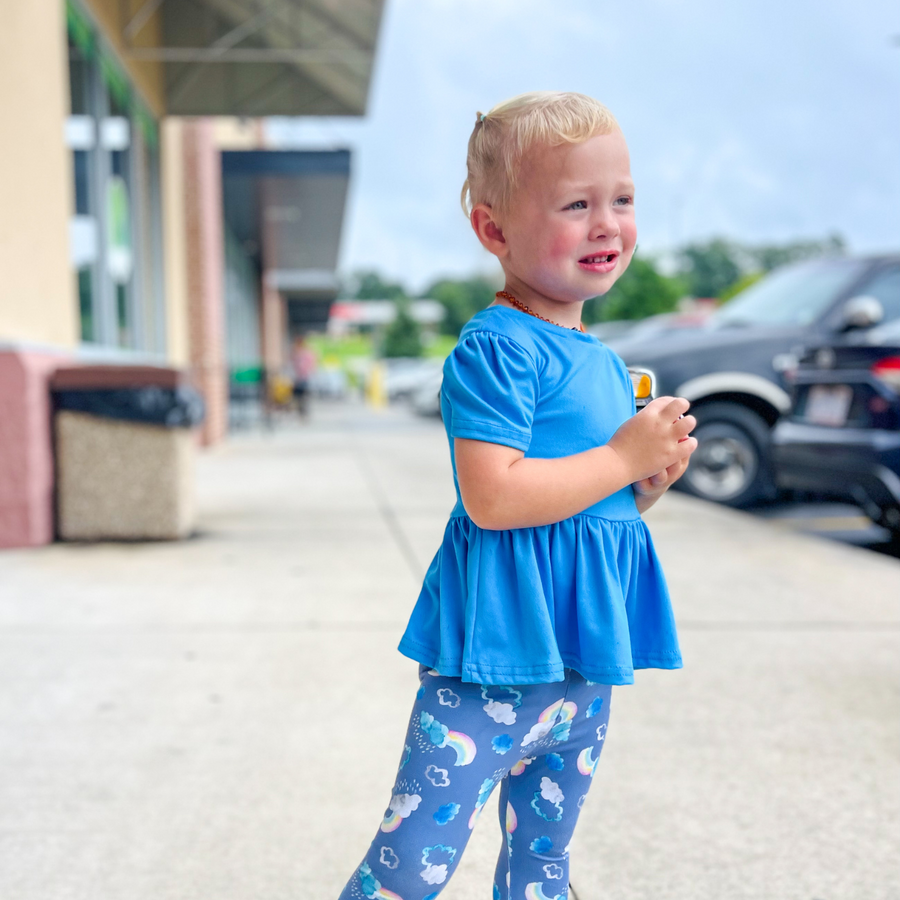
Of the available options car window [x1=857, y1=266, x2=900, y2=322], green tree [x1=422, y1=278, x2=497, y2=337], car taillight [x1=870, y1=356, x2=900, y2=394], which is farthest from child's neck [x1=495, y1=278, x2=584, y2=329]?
green tree [x1=422, y1=278, x2=497, y2=337]

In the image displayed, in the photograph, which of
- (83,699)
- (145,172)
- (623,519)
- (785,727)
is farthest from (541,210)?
(145,172)

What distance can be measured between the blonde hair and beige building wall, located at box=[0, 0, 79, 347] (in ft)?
15.3

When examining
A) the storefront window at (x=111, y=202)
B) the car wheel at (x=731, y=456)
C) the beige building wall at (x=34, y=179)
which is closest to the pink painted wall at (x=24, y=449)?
the beige building wall at (x=34, y=179)

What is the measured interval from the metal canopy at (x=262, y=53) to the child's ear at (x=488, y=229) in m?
7.60

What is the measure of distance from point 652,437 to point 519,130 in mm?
467

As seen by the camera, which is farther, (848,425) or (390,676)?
(848,425)

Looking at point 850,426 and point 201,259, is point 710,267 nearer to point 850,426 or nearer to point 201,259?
point 201,259

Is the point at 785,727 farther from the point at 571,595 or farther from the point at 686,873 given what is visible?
the point at 571,595

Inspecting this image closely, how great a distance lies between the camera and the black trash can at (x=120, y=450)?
19.1 ft

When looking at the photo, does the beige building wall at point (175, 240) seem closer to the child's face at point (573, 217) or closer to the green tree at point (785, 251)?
the child's face at point (573, 217)

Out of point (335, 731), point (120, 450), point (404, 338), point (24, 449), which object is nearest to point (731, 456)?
point (120, 450)

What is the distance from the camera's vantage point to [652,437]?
142 cm

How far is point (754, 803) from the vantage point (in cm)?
255

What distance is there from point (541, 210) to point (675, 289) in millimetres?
65159
